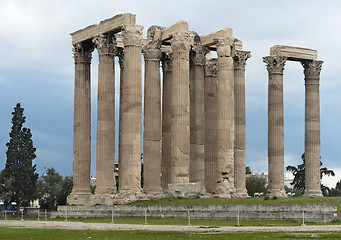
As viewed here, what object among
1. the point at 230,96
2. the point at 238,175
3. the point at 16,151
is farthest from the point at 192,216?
the point at 16,151

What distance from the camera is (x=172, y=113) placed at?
8338 centimetres

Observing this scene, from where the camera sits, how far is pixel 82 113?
92000 mm

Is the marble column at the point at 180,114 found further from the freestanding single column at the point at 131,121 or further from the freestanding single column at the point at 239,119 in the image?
the freestanding single column at the point at 239,119

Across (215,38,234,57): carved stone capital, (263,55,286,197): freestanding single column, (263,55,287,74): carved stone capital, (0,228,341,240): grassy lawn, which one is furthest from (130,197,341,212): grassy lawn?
(263,55,287,74): carved stone capital

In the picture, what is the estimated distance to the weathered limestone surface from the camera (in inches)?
3848

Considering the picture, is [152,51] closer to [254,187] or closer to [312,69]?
[312,69]

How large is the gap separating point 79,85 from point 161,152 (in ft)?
42.5

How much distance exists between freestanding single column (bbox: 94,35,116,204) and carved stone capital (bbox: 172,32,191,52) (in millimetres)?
7953

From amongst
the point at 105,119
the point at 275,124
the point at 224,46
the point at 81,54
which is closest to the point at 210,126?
the point at 275,124

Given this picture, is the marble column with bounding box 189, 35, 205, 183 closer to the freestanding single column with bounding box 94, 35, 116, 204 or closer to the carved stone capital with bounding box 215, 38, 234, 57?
the carved stone capital with bounding box 215, 38, 234, 57

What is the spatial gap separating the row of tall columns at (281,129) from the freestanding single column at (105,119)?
21.0 meters

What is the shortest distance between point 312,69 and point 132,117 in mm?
29174

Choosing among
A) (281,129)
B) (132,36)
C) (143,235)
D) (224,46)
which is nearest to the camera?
(143,235)

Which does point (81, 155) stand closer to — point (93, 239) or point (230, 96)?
point (230, 96)
